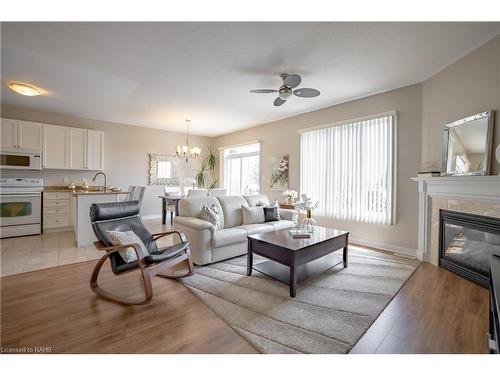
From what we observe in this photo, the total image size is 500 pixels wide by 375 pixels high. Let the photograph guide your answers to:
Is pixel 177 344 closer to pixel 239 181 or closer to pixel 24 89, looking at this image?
pixel 24 89

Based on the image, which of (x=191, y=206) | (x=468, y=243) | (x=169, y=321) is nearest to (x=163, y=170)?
(x=191, y=206)

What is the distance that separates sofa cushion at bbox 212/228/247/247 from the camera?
292cm

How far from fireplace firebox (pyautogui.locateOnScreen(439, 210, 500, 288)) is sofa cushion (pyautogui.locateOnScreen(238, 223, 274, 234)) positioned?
2.34 m

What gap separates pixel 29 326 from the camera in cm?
169

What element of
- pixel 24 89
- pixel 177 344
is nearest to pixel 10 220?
pixel 24 89

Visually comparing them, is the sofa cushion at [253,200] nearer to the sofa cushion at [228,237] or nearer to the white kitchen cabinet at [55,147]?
the sofa cushion at [228,237]

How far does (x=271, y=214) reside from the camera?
3.90 meters

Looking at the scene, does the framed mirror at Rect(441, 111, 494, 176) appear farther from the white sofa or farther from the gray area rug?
the white sofa

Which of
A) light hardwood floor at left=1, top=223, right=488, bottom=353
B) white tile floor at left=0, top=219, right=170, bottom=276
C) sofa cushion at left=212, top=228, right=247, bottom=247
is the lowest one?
light hardwood floor at left=1, top=223, right=488, bottom=353

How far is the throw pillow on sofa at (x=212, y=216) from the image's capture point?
3158mm

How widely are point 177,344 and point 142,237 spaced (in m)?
1.41

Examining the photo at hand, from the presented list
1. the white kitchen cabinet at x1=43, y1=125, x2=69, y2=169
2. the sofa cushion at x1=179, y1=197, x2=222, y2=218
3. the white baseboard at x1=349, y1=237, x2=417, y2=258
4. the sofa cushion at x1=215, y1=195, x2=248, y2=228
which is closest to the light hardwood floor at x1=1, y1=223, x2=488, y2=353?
the white baseboard at x1=349, y1=237, x2=417, y2=258

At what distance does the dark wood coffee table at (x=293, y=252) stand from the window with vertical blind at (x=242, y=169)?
351 cm

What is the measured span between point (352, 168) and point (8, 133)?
22.4ft
